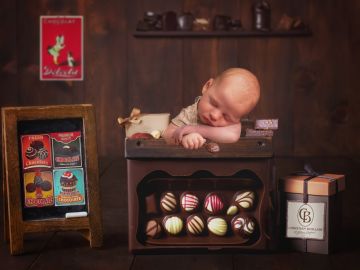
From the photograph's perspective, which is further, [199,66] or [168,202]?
[199,66]

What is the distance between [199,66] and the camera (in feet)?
12.6

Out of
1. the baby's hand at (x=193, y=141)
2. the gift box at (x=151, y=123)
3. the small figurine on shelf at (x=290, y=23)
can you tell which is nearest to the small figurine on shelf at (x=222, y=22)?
the small figurine on shelf at (x=290, y=23)

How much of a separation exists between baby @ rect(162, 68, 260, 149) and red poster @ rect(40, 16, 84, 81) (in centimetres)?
211

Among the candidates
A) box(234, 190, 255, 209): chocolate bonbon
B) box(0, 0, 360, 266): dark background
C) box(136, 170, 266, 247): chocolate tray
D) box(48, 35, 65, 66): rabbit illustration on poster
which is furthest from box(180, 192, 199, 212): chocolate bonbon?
box(48, 35, 65, 66): rabbit illustration on poster

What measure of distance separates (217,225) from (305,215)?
269 mm

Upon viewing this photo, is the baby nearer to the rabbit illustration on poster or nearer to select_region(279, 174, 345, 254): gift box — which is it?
select_region(279, 174, 345, 254): gift box

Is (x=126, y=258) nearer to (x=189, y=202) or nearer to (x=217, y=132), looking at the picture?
(x=189, y=202)

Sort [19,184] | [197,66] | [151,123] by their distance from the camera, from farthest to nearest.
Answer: [197,66]
[151,123]
[19,184]

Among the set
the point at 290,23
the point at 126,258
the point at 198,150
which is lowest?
the point at 126,258

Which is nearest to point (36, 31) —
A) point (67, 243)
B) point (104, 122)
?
point (104, 122)

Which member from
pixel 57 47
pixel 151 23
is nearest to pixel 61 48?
pixel 57 47

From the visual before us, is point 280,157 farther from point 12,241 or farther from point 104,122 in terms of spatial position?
point 12,241

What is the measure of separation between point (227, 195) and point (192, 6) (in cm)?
212

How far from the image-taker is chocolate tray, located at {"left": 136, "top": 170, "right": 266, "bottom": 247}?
73.4 inches
